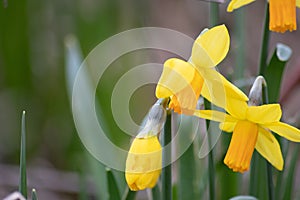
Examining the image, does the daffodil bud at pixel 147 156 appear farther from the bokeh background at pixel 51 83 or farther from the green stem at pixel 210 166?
the bokeh background at pixel 51 83

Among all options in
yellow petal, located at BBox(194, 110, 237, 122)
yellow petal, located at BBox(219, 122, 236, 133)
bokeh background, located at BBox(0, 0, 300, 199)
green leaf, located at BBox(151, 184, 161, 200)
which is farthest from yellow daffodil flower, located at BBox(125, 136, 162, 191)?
bokeh background, located at BBox(0, 0, 300, 199)

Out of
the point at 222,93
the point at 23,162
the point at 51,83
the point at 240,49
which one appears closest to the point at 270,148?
the point at 222,93

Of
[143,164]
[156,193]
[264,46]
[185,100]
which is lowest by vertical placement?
[156,193]

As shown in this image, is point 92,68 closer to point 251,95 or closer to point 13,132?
point 13,132

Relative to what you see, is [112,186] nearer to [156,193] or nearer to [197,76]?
[156,193]

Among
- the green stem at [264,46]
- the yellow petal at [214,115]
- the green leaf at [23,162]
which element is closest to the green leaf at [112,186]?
the green leaf at [23,162]
